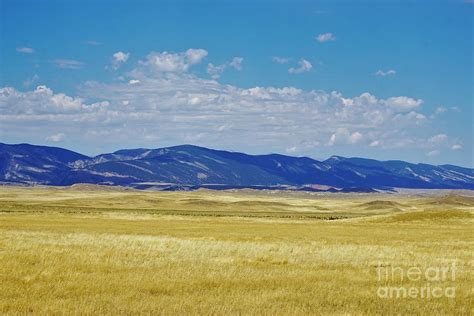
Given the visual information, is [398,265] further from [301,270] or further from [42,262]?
[42,262]

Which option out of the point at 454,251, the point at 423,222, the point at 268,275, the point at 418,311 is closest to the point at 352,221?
the point at 423,222

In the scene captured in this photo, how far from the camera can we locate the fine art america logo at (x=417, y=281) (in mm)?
19750

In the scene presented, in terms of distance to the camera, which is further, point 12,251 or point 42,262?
point 12,251

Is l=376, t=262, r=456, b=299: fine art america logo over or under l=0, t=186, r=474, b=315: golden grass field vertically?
over

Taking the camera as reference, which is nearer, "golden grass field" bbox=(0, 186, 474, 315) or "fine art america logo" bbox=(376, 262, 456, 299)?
"golden grass field" bbox=(0, 186, 474, 315)

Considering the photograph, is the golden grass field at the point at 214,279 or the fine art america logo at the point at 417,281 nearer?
the golden grass field at the point at 214,279

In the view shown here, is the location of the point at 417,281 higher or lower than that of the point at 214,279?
higher

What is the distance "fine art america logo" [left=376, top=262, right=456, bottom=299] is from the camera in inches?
778

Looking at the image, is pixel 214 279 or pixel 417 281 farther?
pixel 417 281

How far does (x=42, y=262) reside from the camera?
1015 inches

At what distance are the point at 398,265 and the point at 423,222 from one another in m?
57.9

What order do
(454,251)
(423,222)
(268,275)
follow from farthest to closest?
(423,222), (454,251), (268,275)

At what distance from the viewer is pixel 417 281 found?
74.5ft

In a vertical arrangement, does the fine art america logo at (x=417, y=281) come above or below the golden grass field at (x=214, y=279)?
above
